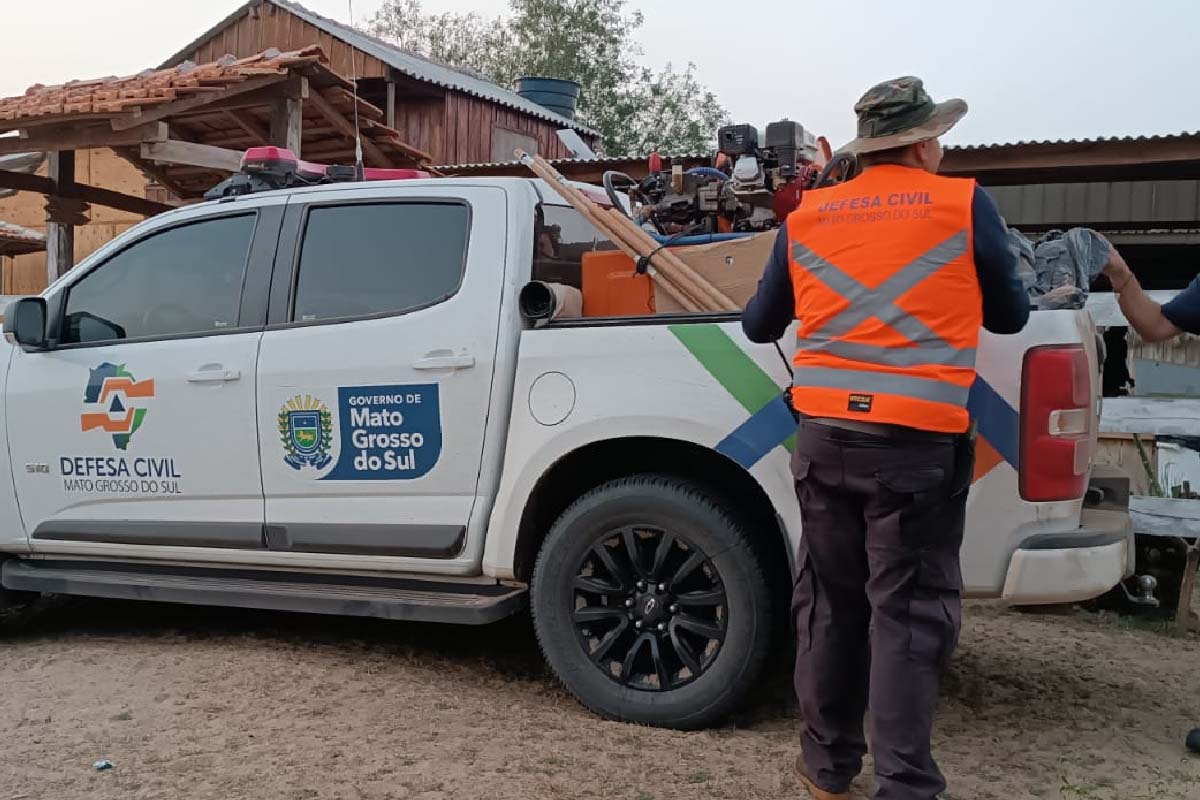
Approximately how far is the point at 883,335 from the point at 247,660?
9.30ft

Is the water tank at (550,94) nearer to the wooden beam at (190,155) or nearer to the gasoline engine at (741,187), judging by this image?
the wooden beam at (190,155)

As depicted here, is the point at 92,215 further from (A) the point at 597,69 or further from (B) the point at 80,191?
(A) the point at 597,69

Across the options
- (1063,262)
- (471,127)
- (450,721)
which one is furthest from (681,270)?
(471,127)

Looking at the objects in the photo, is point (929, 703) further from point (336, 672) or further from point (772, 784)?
point (336, 672)

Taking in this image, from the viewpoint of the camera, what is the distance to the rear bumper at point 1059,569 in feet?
9.90

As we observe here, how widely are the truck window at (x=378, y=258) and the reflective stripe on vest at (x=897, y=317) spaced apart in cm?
160

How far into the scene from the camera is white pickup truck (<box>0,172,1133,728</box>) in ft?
10.5

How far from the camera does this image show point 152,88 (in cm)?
818

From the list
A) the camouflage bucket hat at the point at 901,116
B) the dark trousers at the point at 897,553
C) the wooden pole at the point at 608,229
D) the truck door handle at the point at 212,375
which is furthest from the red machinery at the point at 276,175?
the dark trousers at the point at 897,553

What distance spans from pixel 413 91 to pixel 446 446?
691 inches

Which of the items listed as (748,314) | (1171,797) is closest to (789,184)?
(748,314)

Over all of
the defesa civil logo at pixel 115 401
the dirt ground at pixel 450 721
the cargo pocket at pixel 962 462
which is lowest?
the dirt ground at pixel 450 721

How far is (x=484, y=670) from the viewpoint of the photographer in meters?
4.23

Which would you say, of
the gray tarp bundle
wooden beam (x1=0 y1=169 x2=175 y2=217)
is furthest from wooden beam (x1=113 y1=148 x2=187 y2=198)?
Result: the gray tarp bundle
